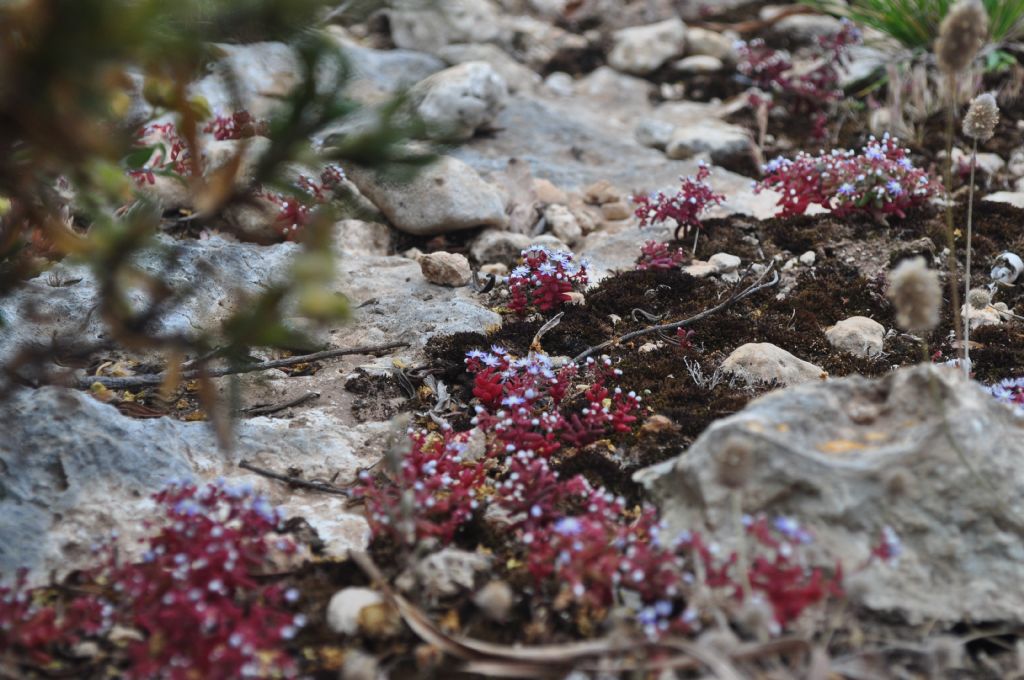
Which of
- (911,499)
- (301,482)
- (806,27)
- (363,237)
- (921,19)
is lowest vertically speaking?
(363,237)

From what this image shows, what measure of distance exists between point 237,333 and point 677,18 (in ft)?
33.4

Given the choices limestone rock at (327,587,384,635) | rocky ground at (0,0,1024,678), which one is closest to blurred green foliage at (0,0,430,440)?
rocky ground at (0,0,1024,678)

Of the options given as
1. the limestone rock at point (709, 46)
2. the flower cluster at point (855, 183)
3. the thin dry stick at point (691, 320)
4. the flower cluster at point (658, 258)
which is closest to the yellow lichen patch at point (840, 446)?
the thin dry stick at point (691, 320)

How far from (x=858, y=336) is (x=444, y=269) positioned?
2.50m

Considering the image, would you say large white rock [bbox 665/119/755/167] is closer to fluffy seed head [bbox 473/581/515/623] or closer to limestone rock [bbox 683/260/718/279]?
limestone rock [bbox 683/260/718/279]

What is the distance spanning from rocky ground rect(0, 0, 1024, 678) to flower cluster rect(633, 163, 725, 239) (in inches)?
6.9

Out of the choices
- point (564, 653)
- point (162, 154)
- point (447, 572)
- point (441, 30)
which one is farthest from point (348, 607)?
point (441, 30)

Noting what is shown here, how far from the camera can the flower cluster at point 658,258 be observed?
6082 mm

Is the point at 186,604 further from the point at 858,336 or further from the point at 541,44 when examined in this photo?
the point at 541,44

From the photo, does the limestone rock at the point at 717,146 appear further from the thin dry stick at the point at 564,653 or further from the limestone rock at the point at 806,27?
the thin dry stick at the point at 564,653

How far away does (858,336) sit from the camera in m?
5.27

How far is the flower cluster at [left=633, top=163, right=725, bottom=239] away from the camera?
6605 millimetres

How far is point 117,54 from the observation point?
98.5 inches

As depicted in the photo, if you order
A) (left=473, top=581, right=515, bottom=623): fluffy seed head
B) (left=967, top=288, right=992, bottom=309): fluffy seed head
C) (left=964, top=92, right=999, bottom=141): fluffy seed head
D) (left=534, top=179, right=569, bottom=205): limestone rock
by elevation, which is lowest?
(left=534, top=179, right=569, bottom=205): limestone rock
